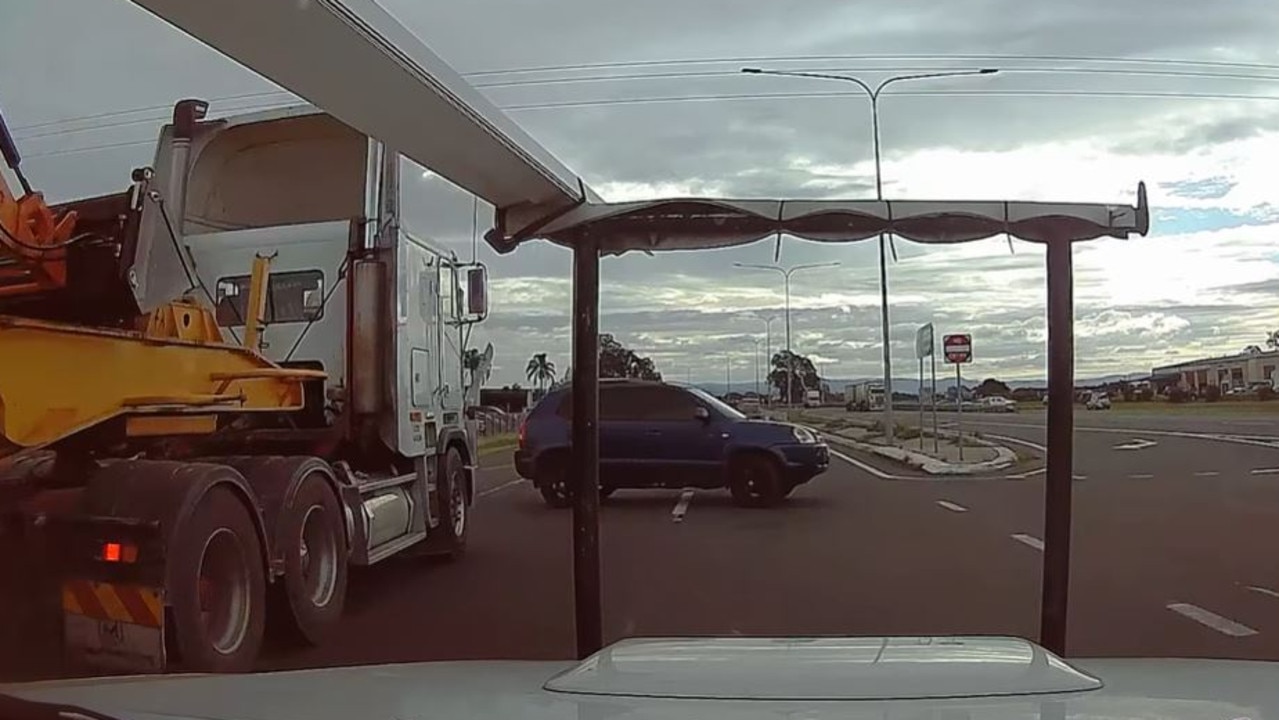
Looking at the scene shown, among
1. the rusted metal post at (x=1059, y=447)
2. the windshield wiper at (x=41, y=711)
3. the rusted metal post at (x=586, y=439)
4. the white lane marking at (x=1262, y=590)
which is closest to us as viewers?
the windshield wiper at (x=41, y=711)

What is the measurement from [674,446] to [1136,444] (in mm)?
20031

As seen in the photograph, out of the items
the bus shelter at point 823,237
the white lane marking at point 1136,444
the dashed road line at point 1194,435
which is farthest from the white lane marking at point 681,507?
the white lane marking at point 1136,444

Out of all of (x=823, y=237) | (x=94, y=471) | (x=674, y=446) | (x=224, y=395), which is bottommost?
(x=674, y=446)

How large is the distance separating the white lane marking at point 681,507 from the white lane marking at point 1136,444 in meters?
15.9

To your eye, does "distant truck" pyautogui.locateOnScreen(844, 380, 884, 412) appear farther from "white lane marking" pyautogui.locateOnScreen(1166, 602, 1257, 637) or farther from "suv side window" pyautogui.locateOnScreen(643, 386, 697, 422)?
"white lane marking" pyautogui.locateOnScreen(1166, 602, 1257, 637)

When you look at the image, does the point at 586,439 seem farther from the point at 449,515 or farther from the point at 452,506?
the point at 452,506

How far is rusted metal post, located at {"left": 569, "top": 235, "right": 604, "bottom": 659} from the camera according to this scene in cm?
722

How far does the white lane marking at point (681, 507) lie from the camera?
18.0 m

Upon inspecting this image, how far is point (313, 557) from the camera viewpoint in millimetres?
9633

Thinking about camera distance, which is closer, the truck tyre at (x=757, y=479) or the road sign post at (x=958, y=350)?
the truck tyre at (x=757, y=479)

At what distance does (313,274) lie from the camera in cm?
1138

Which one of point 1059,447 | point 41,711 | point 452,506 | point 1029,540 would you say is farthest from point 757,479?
point 41,711

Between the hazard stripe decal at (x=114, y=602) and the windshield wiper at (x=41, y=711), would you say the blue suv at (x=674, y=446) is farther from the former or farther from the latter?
the windshield wiper at (x=41, y=711)

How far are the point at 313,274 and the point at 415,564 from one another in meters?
3.40
